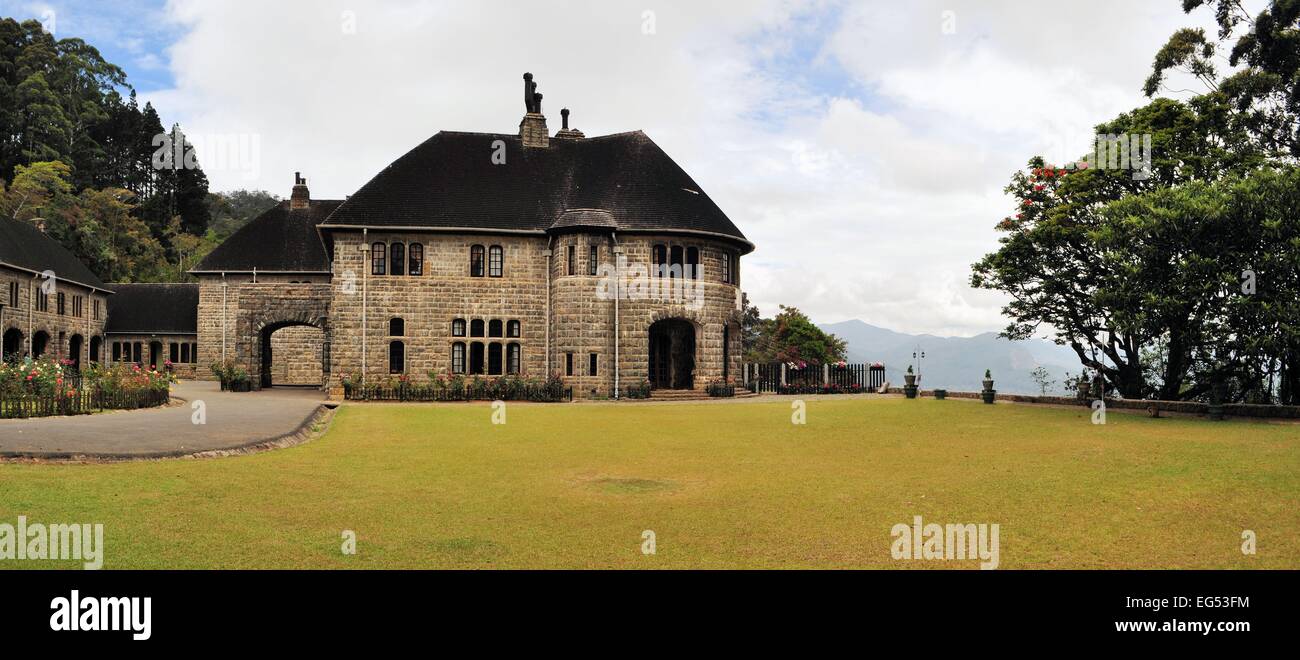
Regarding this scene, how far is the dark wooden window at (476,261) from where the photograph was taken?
32344 millimetres

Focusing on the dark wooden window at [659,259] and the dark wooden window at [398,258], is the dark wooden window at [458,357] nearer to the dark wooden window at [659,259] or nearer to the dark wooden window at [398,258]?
the dark wooden window at [398,258]

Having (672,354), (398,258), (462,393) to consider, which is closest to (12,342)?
(398,258)

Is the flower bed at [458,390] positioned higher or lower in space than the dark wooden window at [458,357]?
lower

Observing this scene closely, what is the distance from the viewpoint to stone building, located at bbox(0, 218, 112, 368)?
126ft

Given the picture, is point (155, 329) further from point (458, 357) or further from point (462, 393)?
point (462, 393)

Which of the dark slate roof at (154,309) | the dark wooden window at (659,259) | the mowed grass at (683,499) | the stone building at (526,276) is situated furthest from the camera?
the dark slate roof at (154,309)

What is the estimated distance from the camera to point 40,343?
141ft

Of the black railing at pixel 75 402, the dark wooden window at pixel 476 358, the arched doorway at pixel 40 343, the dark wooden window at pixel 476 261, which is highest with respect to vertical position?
the dark wooden window at pixel 476 261

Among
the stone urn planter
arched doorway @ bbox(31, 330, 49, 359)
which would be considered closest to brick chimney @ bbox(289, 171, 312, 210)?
arched doorway @ bbox(31, 330, 49, 359)

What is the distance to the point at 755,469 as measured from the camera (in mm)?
12633

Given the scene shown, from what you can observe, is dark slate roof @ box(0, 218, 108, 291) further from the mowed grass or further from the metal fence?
the metal fence

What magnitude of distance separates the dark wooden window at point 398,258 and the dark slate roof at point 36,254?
19925 millimetres

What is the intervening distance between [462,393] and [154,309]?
1296 inches

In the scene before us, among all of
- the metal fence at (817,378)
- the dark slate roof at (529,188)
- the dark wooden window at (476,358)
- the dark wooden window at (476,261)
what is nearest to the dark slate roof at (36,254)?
the dark slate roof at (529,188)
